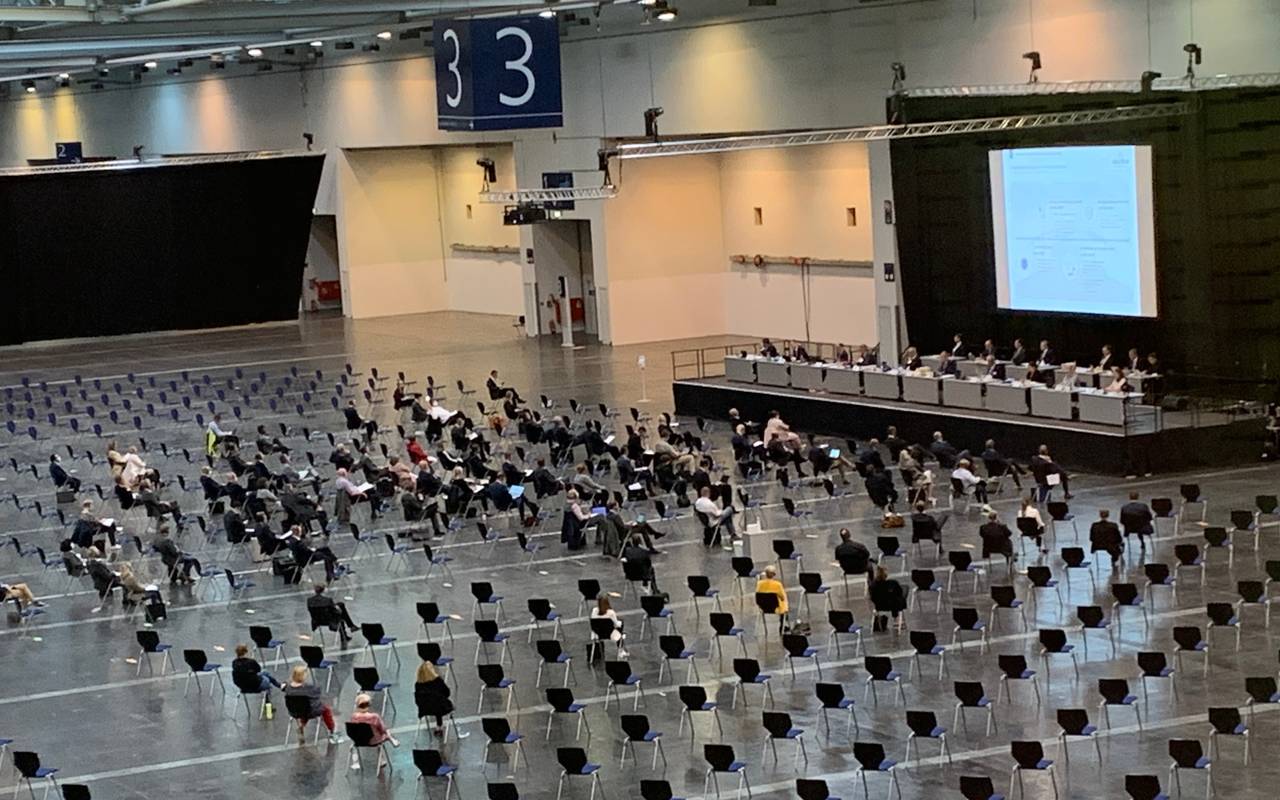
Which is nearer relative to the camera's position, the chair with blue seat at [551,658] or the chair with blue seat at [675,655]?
the chair with blue seat at [675,655]

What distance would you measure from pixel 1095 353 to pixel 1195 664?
57.0 feet

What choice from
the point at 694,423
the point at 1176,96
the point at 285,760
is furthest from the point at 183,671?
the point at 1176,96

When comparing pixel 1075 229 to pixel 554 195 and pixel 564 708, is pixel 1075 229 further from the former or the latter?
pixel 564 708

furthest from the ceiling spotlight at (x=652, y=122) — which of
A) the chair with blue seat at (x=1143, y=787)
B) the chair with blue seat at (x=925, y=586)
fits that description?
the chair with blue seat at (x=1143, y=787)

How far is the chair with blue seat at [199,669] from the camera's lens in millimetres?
19875

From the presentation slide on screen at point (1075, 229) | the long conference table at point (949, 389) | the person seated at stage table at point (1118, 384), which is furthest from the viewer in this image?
the presentation slide on screen at point (1075, 229)

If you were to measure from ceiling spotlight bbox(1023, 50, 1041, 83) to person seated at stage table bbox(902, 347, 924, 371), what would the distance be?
5.35 metres

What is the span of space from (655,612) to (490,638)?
184cm

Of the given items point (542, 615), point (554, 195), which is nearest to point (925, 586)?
point (542, 615)

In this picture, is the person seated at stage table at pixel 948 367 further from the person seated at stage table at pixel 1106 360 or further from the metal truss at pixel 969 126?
the metal truss at pixel 969 126

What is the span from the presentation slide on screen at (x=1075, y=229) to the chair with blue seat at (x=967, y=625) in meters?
14.3

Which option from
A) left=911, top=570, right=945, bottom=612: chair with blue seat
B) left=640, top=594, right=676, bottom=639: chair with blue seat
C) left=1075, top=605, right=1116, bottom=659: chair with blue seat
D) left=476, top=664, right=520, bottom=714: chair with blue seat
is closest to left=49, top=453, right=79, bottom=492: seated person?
left=640, top=594, right=676, bottom=639: chair with blue seat

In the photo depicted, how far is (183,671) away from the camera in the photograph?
21.9 meters

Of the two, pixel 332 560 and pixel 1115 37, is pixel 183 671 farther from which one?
pixel 1115 37
